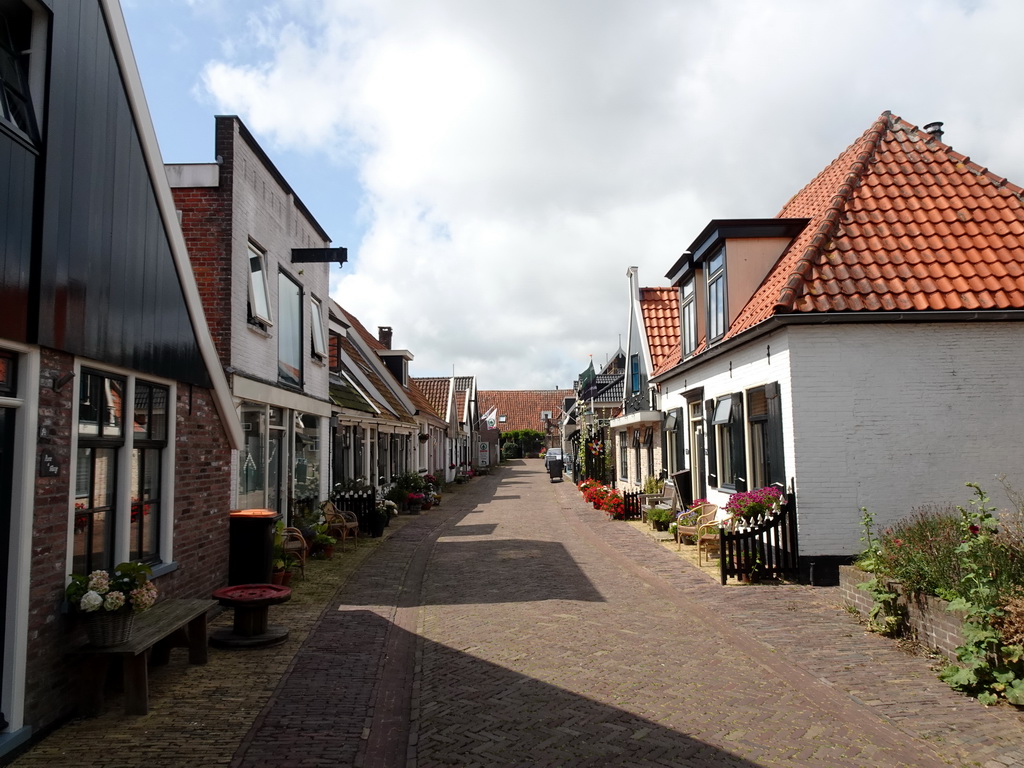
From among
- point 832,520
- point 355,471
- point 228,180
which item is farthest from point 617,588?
point 355,471

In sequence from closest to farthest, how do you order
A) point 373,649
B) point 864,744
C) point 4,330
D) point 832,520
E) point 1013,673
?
1. point 4,330
2. point 864,744
3. point 1013,673
4. point 373,649
5. point 832,520

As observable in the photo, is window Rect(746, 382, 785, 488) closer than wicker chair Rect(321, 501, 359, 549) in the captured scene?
Yes

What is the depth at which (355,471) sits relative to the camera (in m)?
19.3

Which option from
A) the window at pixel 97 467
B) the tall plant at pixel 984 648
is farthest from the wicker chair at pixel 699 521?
the window at pixel 97 467

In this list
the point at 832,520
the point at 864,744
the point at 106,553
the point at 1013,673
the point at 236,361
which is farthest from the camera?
the point at 236,361

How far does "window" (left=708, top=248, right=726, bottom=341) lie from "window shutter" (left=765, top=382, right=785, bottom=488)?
9.10ft

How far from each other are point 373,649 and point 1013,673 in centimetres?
516

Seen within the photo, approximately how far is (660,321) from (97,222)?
55.1 feet

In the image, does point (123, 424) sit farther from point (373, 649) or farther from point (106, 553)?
point (373, 649)

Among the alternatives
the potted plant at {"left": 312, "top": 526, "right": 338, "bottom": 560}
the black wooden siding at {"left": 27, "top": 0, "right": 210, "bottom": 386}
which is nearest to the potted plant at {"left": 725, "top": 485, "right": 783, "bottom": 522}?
the potted plant at {"left": 312, "top": 526, "right": 338, "bottom": 560}

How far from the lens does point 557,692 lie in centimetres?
587

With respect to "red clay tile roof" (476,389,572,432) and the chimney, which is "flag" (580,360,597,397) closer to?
the chimney

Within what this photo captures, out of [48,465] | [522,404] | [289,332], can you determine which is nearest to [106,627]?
[48,465]

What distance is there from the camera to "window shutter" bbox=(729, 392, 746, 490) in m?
12.3
